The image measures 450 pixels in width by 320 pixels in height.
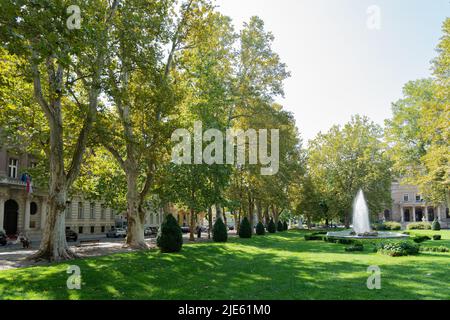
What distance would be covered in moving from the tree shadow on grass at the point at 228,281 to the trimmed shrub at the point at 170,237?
4.01 meters

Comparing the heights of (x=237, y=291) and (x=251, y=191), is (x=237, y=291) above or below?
below

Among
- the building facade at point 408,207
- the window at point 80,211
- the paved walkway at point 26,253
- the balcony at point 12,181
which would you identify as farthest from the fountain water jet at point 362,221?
the building facade at point 408,207

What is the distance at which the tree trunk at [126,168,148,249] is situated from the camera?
24.6 metres

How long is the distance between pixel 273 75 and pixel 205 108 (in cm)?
1174

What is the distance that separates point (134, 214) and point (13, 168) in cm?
2607

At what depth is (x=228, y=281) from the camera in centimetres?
1199

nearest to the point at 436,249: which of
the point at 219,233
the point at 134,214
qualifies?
the point at 219,233

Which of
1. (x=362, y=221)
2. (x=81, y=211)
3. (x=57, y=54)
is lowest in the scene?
(x=362, y=221)

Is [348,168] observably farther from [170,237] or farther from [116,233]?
[170,237]

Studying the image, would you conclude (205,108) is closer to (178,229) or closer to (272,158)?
(178,229)

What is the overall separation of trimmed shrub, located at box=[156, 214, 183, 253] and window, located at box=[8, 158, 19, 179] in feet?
99.4

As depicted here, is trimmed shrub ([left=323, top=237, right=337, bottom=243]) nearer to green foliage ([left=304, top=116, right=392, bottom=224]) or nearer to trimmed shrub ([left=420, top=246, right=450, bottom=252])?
trimmed shrub ([left=420, top=246, right=450, bottom=252])

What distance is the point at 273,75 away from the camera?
3600 centimetres
